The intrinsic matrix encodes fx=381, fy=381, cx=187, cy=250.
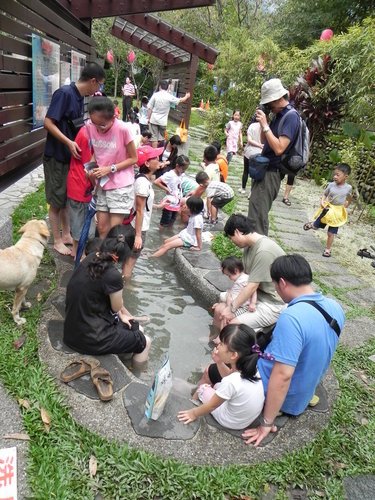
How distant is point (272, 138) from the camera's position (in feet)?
12.7

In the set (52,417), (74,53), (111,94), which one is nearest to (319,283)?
(52,417)

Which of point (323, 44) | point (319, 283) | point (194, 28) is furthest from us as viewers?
point (194, 28)

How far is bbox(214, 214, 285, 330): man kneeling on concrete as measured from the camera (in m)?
3.37

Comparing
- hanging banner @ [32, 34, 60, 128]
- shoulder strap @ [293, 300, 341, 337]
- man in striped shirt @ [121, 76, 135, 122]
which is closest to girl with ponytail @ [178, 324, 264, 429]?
shoulder strap @ [293, 300, 341, 337]

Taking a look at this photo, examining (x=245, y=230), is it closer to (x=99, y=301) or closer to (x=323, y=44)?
(x=99, y=301)

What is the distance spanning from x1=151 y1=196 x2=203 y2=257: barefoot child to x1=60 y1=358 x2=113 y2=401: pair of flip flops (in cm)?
266

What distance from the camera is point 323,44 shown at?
11.3m

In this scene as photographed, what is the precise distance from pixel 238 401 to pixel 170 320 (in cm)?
175

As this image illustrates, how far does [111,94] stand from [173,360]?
34321mm

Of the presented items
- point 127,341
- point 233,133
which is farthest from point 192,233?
point 233,133

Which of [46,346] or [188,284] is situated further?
[188,284]

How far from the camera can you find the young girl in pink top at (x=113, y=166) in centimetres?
363

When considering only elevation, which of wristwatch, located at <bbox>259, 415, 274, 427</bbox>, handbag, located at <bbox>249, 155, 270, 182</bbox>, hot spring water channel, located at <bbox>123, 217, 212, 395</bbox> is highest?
handbag, located at <bbox>249, 155, 270, 182</bbox>

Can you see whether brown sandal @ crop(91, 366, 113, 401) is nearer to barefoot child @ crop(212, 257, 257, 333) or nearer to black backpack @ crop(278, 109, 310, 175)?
barefoot child @ crop(212, 257, 257, 333)
